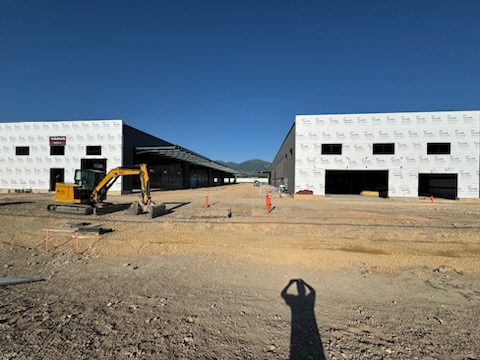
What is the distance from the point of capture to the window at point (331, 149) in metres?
26.8

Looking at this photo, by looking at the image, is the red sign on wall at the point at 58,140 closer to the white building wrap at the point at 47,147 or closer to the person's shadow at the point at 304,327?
the white building wrap at the point at 47,147

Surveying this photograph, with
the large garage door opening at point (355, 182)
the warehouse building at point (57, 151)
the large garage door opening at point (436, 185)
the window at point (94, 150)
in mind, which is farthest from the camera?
the large garage door opening at point (355, 182)

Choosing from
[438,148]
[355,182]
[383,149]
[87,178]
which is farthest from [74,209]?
[438,148]

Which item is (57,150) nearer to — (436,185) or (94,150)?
(94,150)

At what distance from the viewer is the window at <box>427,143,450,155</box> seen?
2545 centimetres

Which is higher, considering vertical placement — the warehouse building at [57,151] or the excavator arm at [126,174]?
the warehouse building at [57,151]

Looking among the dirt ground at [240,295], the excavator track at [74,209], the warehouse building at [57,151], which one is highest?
the warehouse building at [57,151]

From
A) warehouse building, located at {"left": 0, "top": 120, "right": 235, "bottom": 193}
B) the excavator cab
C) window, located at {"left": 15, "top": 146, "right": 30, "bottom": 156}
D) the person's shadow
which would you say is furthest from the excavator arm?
window, located at {"left": 15, "top": 146, "right": 30, "bottom": 156}

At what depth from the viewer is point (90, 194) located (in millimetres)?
14836

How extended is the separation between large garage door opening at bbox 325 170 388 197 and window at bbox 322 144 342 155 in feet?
15.2

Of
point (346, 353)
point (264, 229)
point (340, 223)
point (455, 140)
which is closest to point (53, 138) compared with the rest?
point (264, 229)

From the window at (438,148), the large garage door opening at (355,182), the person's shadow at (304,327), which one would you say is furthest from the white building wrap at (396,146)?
the person's shadow at (304,327)

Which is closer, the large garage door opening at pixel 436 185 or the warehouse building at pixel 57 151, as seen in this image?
the warehouse building at pixel 57 151

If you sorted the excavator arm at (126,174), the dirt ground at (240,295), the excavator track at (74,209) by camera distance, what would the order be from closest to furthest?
the dirt ground at (240,295)
the excavator arm at (126,174)
the excavator track at (74,209)
